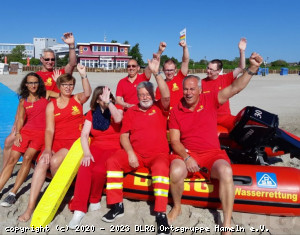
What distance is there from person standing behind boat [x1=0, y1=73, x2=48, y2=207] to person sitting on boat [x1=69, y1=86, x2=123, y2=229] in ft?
2.28

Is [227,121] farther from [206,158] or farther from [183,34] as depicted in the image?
Answer: [183,34]

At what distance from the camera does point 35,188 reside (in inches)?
128

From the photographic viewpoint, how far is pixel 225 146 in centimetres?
418

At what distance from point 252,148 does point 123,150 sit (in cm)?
179

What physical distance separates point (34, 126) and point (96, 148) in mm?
928

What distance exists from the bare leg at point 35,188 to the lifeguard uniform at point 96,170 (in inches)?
16.1

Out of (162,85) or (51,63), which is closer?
(162,85)

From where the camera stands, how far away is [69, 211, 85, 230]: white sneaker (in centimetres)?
300

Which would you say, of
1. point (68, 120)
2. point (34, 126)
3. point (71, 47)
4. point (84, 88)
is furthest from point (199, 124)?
point (71, 47)

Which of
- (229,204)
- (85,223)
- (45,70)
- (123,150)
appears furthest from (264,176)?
(45,70)

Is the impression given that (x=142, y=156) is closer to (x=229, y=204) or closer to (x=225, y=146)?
(x=229, y=204)

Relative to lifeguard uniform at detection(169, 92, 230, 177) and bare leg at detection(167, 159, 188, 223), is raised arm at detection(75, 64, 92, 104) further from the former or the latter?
bare leg at detection(167, 159, 188, 223)

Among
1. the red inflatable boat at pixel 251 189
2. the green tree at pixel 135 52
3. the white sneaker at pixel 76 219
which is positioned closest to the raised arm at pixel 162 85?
the red inflatable boat at pixel 251 189

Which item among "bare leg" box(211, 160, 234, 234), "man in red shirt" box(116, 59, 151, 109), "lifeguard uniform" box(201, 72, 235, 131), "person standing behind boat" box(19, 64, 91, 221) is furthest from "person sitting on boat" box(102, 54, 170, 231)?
"lifeguard uniform" box(201, 72, 235, 131)
